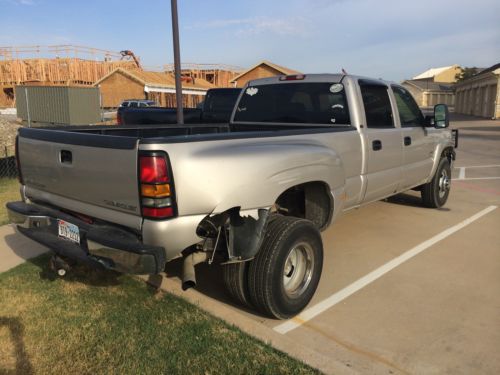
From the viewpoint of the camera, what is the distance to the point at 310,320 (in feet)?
11.5

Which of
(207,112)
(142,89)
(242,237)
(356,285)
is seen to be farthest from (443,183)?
(142,89)

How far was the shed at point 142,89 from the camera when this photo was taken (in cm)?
4272

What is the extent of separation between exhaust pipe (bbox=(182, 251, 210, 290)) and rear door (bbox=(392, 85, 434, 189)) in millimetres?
3254

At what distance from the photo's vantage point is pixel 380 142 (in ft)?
15.7

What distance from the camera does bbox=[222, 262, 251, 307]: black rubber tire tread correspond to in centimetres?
330

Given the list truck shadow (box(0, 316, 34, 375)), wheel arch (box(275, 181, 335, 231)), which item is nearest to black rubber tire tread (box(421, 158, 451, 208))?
wheel arch (box(275, 181, 335, 231))

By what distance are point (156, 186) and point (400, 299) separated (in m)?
2.38

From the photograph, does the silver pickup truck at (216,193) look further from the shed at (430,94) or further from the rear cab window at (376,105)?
the shed at (430,94)

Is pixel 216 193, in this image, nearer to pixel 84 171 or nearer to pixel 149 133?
pixel 84 171

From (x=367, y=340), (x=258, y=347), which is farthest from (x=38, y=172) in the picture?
(x=367, y=340)

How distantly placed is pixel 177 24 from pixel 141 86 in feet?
119

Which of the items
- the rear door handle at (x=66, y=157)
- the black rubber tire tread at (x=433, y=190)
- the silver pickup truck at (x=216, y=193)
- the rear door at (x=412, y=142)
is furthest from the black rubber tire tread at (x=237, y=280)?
the black rubber tire tread at (x=433, y=190)

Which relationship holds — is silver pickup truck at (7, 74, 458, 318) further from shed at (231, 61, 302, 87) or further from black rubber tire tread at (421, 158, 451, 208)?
shed at (231, 61, 302, 87)

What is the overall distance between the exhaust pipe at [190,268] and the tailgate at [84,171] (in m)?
0.48
